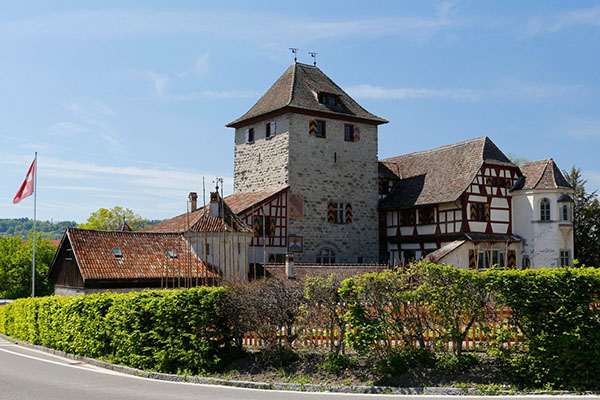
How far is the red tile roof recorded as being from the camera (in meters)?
25.3

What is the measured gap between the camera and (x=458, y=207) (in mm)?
34031

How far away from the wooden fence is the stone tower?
22.7 meters

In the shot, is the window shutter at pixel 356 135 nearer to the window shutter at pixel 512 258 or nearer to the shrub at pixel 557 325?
the window shutter at pixel 512 258

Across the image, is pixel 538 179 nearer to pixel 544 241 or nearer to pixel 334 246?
pixel 544 241

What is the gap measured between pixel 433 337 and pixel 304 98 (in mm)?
27319

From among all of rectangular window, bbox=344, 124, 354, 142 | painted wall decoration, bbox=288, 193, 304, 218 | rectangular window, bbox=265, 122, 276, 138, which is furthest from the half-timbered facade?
rectangular window, bbox=265, 122, 276, 138

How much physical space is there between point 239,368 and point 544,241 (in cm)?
2661

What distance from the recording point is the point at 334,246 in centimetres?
3756

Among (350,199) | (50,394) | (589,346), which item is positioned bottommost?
(50,394)

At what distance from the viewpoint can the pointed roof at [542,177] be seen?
A: 3462 centimetres

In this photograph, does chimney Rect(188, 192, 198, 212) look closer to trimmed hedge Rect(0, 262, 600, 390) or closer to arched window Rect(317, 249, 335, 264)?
arched window Rect(317, 249, 335, 264)

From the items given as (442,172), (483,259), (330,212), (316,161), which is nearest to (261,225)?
(330,212)

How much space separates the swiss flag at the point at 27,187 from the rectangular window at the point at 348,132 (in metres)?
18.6

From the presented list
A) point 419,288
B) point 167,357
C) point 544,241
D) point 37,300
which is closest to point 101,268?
point 37,300
